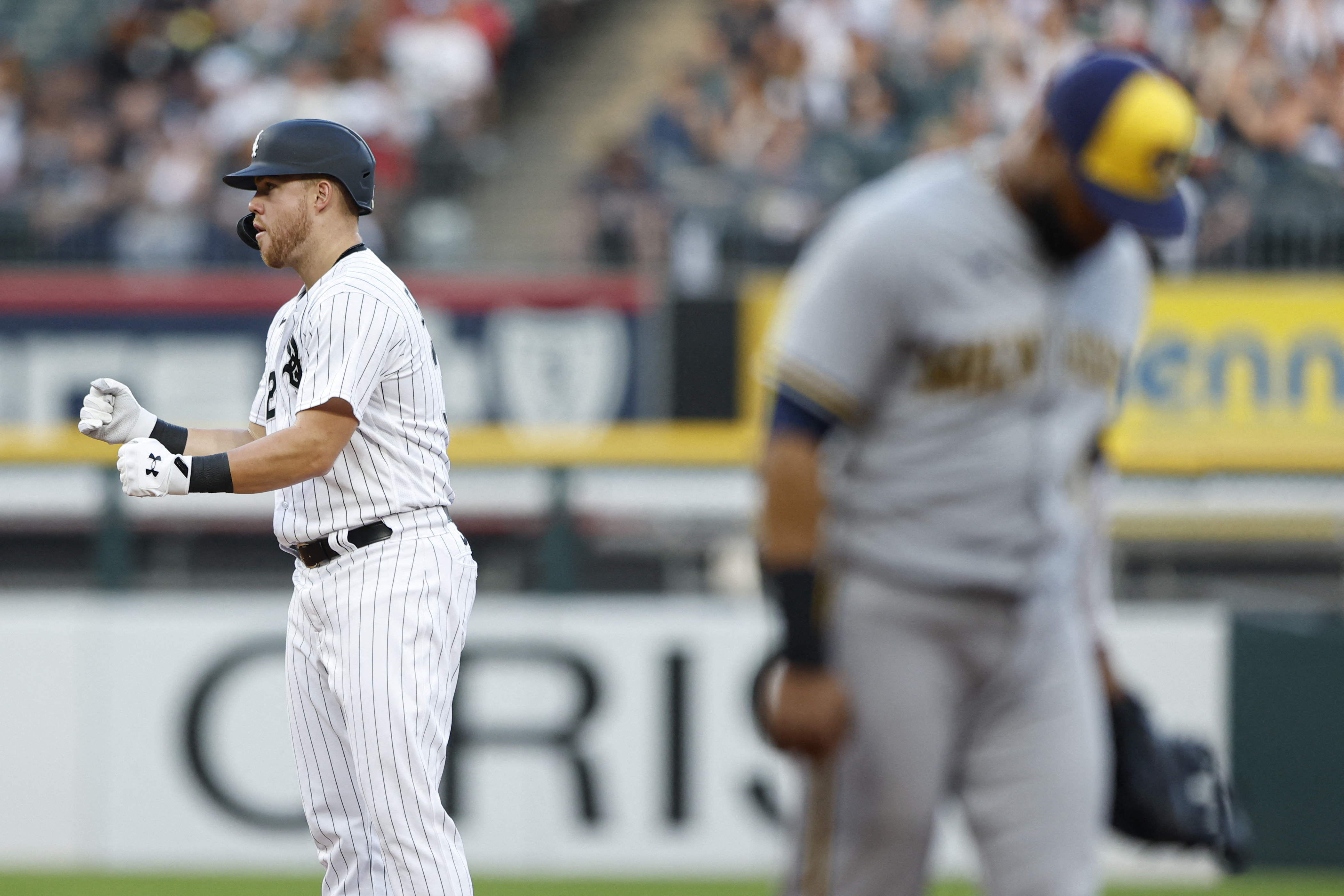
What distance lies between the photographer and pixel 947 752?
336 cm

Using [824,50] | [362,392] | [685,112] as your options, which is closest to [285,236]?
[362,392]

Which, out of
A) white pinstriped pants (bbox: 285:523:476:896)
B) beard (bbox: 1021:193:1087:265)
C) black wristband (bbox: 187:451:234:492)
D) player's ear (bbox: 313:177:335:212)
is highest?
player's ear (bbox: 313:177:335:212)

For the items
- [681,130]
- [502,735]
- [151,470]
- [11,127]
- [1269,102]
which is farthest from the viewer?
[11,127]

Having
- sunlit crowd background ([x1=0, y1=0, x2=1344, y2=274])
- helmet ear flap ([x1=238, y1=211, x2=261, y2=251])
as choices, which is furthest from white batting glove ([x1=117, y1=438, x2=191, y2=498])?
sunlit crowd background ([x1=0, y1=0, x2=1344, y2=274])

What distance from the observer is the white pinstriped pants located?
4.23 m

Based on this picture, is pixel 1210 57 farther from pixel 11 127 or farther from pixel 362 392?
pixel 362 392

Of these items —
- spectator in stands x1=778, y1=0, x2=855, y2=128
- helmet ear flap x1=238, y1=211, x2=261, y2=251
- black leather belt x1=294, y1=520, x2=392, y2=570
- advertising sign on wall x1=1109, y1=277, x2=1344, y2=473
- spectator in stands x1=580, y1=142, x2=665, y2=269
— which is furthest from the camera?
spectator in stands x1=778, y1=0, x2=855, y2=128

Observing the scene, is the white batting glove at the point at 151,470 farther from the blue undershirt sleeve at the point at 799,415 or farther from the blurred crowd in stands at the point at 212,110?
the blurred crowd in stands at the point at 212,110

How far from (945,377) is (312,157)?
5.53 ft

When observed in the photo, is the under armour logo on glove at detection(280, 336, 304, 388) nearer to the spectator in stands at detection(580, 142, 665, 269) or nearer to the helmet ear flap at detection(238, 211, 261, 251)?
the helmet ear flap at detection(238, 211, 261, 251)

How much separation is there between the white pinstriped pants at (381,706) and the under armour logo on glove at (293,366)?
40cm

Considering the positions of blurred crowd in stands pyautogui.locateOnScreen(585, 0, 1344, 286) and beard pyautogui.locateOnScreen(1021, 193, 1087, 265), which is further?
blurred crowd in stands pyautogui.locateOnScreen(585, 0, 1344, 286)

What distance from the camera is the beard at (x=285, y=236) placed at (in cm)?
435

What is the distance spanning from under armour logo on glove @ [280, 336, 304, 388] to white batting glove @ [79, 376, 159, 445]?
0.30 meters
